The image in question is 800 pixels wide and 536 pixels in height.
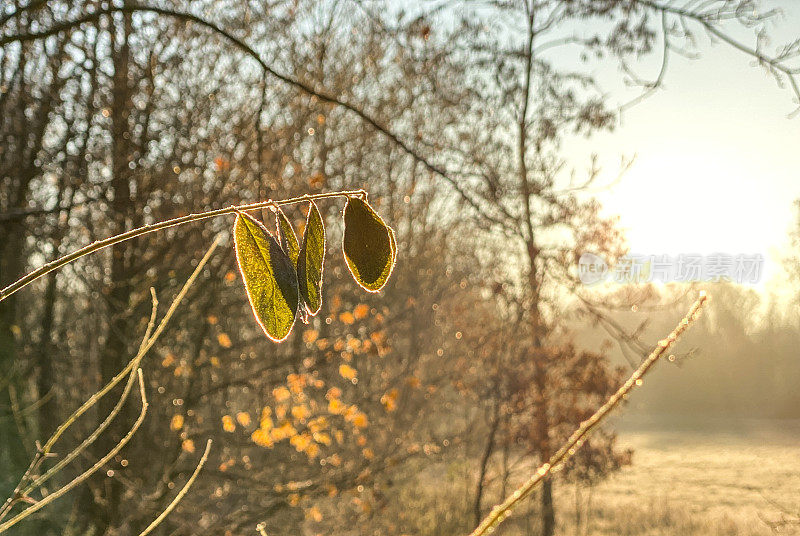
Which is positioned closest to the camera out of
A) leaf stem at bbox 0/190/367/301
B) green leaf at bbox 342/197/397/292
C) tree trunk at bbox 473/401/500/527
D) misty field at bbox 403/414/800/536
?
leaf stem at bbox 0/190/367/301

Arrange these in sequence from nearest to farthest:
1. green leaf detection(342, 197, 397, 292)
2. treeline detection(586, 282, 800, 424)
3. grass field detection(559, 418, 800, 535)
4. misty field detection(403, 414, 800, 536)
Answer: green leaf detection(342, 197, 397, 292), misty field detection(403, 414, 800, 536), grass field detection(559, 418, 800, 535), treeline detection(586, 282, 800, 424)

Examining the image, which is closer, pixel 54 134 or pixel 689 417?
pixel 54 134

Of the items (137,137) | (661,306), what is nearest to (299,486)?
(137,137)

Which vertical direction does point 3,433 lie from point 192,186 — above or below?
below

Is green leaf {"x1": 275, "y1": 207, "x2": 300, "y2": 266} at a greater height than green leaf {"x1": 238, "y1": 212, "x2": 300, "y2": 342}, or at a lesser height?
greater

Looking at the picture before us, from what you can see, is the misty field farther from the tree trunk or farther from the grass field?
the tree trunk

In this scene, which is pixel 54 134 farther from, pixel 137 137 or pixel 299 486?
pixel 299 486

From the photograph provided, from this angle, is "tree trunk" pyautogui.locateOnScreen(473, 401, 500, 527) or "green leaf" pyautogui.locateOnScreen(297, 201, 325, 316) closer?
"green leaf" pyautogui.locateOnScreen(297, 201, 325, 316)

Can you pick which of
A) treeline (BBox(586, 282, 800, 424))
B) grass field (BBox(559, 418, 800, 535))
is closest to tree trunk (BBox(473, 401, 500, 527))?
grass field (BBox(559, 418, 800, 535))
